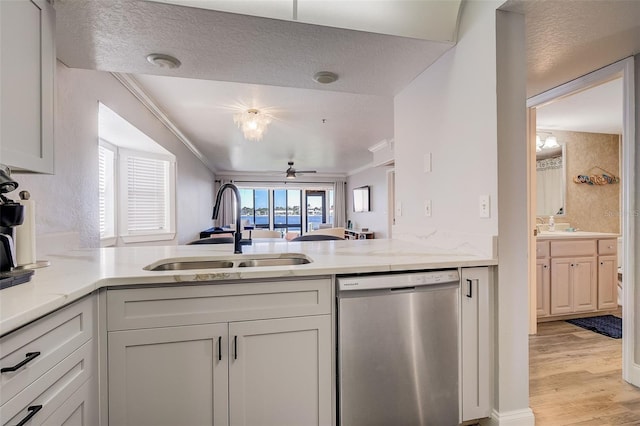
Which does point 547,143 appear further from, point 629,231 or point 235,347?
point 235,347

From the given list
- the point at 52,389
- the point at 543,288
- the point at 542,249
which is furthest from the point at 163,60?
the point at 543,288

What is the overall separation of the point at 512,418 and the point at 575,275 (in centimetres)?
221

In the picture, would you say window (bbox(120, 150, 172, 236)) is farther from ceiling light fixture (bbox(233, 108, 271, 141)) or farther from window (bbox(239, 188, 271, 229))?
window (bbox(239, 188, 271, 229))

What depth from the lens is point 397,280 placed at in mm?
1366

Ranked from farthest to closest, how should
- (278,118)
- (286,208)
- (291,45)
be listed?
(286,208) → (278,118) → (291,45)

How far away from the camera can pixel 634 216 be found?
193cm

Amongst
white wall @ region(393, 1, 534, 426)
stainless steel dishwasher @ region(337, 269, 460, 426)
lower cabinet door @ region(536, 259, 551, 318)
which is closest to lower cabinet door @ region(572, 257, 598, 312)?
lower cabinet door @ region(536, 259, 551, 318)

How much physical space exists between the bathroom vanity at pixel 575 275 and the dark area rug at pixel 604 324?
69 mm

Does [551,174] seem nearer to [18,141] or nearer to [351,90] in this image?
[351,90]

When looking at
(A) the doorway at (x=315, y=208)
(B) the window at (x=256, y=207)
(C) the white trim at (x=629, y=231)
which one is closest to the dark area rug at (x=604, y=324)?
(C) the white trim at (x=629, y=231)

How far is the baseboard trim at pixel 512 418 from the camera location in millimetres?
1476

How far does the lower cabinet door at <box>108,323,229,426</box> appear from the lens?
114 centimetres

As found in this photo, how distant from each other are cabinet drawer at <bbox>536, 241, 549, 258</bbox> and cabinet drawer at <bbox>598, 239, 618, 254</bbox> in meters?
0.65

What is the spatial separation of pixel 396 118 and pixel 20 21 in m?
2.19
